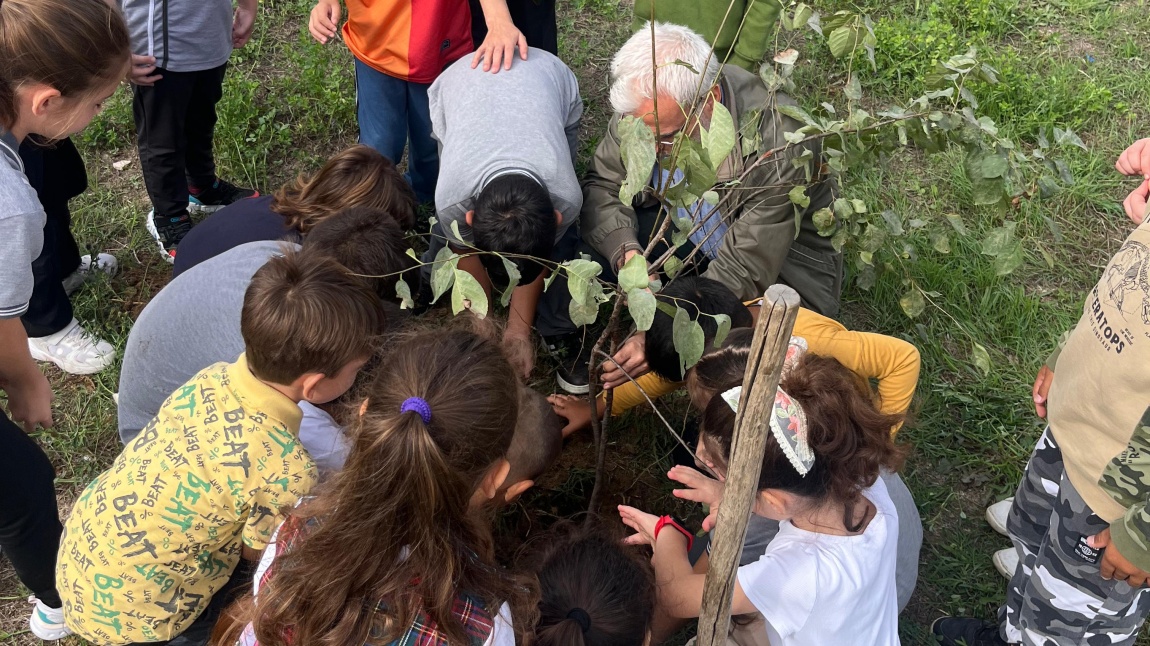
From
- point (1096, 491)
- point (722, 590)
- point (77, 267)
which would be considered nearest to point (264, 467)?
point (722, 590)

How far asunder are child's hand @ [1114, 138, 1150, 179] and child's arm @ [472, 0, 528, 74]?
1.65 metres

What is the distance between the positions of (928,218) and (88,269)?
3141 millimetres

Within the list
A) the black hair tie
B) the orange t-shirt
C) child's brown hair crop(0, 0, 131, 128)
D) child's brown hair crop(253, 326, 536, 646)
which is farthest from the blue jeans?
the black hair tie

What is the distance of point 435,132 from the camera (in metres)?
2.64

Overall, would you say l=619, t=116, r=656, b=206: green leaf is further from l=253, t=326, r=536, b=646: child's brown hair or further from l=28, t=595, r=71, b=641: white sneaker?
l=28, t=595, r=71, b=641: white sneaker

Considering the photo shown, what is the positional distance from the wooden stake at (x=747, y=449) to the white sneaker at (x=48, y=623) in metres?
1.64

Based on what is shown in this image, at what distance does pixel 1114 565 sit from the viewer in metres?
1.67

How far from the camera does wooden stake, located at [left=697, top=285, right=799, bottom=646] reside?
113 centimetres

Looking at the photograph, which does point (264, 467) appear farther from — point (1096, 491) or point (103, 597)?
point (1096, 491)

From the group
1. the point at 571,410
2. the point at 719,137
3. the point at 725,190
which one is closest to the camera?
the point at 719,137

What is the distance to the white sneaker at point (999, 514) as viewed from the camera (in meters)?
2.44

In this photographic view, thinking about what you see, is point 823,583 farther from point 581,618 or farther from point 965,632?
point 965,632

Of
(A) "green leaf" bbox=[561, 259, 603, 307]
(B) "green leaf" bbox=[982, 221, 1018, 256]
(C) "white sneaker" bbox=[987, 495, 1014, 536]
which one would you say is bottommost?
(C) "white sneaker" bbox=[987, 495, 1014, 536]

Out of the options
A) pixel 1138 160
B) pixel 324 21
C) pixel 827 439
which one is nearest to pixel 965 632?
pixel 827 439
